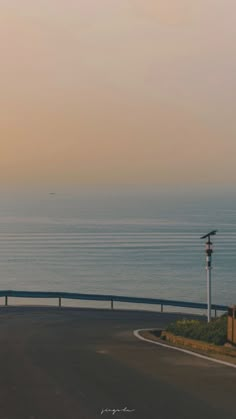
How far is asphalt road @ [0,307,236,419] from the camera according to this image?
39.2ft

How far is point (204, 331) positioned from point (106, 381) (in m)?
6.96

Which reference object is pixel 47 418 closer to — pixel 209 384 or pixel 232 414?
pixel 232 414

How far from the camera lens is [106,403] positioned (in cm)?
1248

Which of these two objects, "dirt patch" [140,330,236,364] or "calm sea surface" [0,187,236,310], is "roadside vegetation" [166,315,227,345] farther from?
"calm sea surface" [0,187,236,310]

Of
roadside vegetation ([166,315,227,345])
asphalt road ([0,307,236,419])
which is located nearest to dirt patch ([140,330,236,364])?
roadside vegetation ([166,315,227,345])

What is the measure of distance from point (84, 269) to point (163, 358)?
8845 cm

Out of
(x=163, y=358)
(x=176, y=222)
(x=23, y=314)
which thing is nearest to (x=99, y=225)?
(x=176, y=222)

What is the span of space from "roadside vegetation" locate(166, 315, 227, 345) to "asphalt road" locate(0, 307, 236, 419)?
1.25 meters

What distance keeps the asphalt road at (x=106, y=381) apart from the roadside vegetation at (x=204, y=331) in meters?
1.25

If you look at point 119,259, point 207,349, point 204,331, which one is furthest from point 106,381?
point 119,259

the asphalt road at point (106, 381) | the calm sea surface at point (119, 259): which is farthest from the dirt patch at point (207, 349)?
the calm sea surface at point (119, 259)

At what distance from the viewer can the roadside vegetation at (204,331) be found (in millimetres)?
19562

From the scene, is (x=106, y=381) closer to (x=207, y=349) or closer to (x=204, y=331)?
(x=207, y=349)

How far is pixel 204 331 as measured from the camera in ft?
69.1
